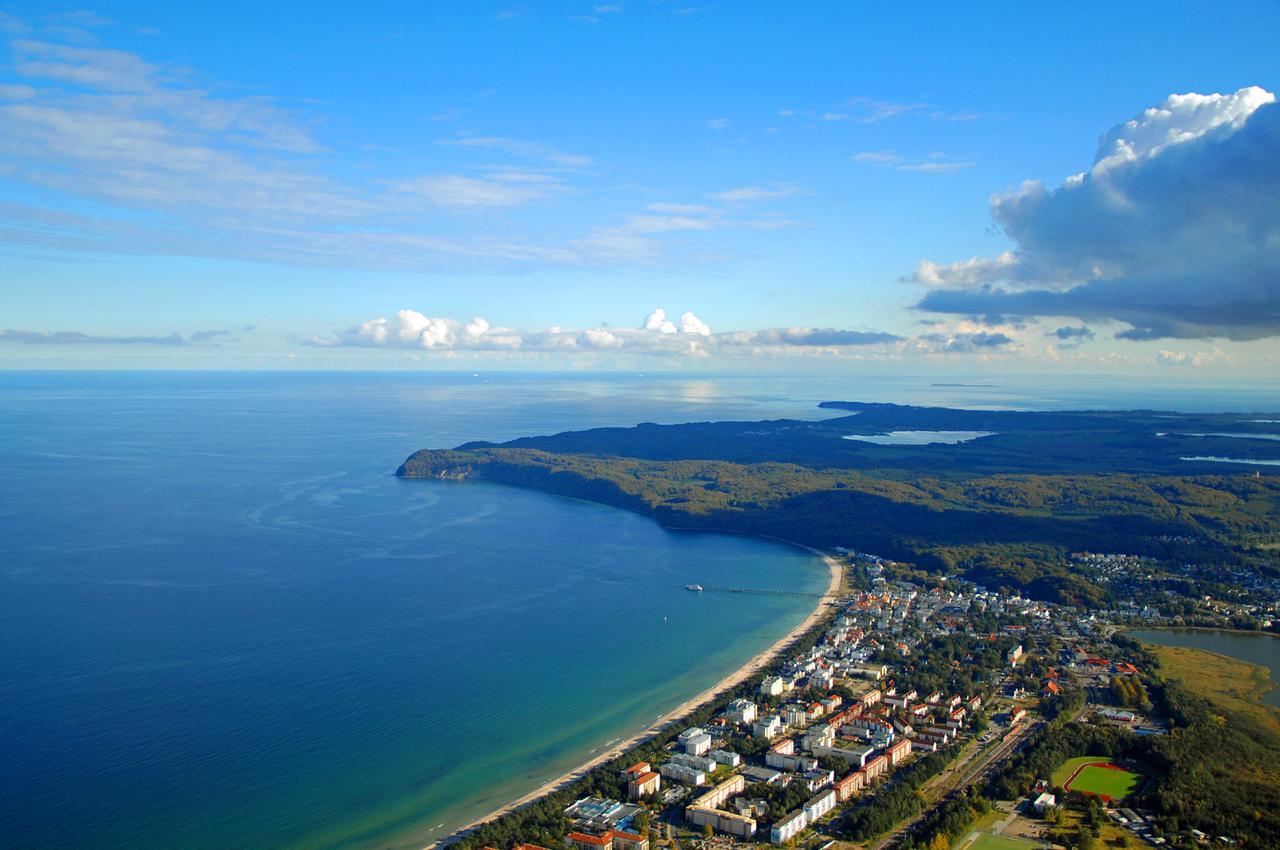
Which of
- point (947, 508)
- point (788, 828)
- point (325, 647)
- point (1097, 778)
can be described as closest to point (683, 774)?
point (788, 828)

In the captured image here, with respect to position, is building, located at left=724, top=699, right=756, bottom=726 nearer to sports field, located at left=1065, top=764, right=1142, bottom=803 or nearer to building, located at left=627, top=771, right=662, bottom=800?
building, located at left=627, top=771, right=662, bottom=800

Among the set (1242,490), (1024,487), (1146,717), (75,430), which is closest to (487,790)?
(1146,717)

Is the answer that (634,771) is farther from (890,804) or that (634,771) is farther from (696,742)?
(890,804)

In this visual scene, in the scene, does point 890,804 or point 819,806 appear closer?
point 890,804

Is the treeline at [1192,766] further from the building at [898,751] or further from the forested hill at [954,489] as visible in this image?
the forested hill at [954,489]

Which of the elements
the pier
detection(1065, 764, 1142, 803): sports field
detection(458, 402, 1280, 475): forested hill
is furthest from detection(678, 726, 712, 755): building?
detection(458, 402, 1280, 475): forested hill

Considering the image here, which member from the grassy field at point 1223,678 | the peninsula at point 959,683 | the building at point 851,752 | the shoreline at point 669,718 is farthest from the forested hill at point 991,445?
the building at point 851,752

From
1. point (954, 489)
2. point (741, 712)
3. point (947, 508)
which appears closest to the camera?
point (741, 712)
